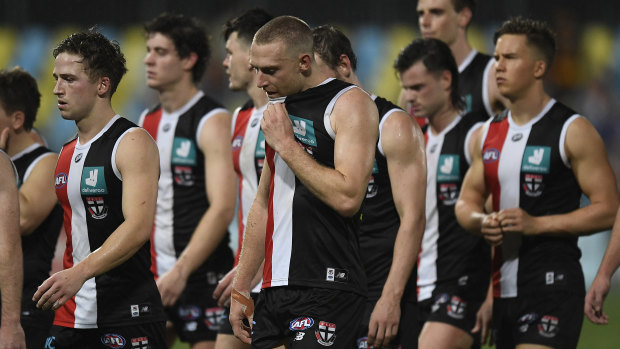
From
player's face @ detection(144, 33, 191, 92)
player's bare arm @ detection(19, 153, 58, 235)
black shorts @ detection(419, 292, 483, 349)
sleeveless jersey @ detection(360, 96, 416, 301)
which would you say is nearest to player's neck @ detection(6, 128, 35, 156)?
player's bare arm @ detection(19, 153, 58, 235)

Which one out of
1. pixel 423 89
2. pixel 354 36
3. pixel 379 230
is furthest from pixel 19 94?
pixel 354 36

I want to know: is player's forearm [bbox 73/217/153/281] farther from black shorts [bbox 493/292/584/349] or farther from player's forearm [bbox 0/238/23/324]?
black shorts [bbox 493/292/584/349]

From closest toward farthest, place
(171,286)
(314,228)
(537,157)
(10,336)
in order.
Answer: (314,228) → (10,336) → (537,157) → (171,286)

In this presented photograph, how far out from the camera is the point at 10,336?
19.3ft

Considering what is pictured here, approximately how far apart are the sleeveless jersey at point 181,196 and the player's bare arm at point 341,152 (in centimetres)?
303

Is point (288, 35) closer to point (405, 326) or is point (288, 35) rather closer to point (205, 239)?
point (405, 326)

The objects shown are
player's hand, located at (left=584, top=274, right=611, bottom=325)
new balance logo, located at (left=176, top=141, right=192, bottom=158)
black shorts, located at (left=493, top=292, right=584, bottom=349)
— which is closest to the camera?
player's hand, located at (left=584, top=274, right=611, bottom=325)

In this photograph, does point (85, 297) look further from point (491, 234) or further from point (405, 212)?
point (491, 234)

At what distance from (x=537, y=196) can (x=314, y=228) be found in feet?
7.61

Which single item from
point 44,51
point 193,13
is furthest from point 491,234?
point 44,51

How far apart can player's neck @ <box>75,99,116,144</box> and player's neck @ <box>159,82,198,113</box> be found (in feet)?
7.62

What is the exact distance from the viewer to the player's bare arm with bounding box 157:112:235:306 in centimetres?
758

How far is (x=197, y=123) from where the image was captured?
326 inches

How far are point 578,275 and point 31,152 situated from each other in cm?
394
